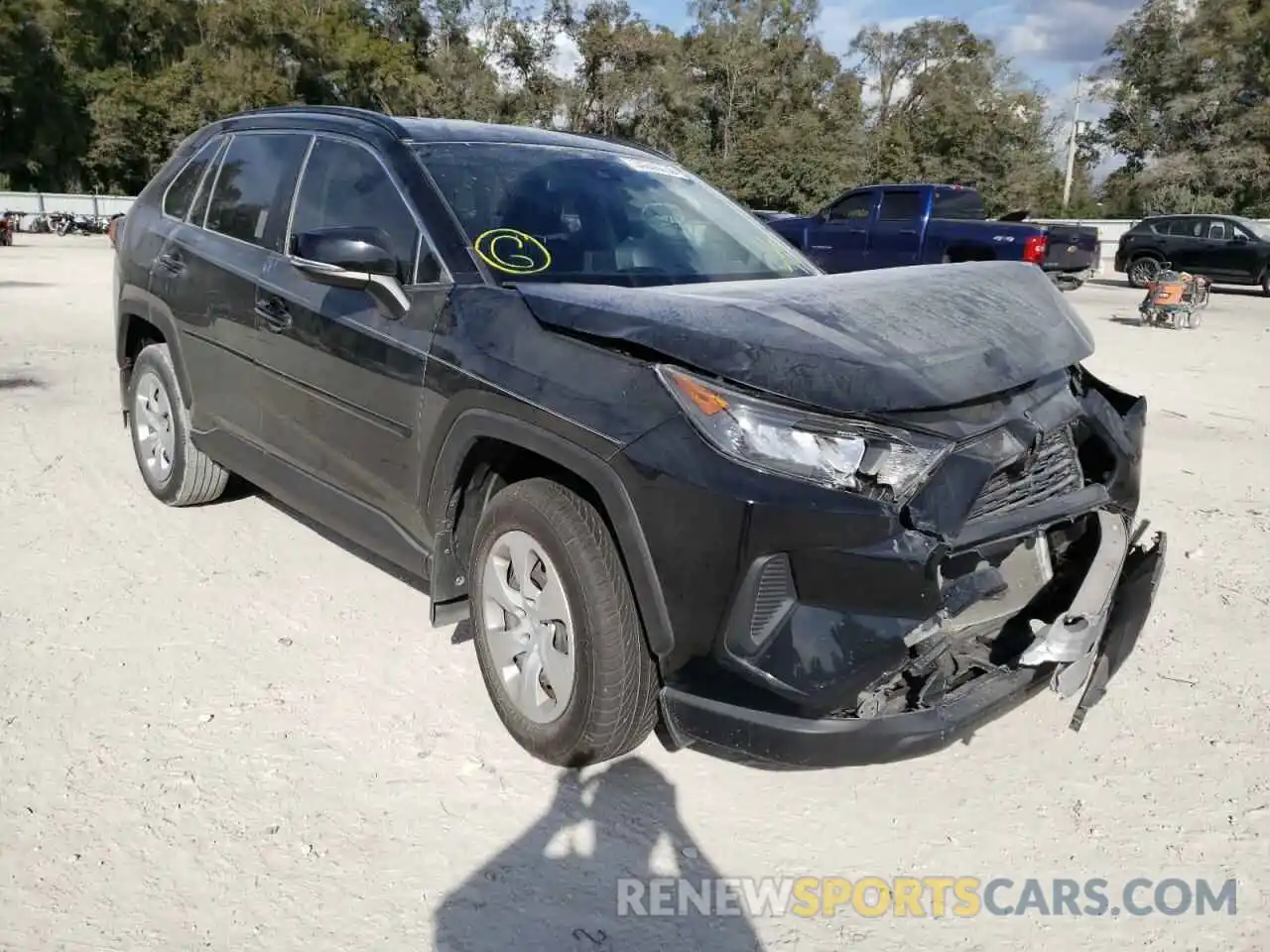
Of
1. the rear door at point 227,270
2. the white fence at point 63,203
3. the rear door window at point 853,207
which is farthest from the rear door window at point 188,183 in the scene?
the white fence at point 63,203

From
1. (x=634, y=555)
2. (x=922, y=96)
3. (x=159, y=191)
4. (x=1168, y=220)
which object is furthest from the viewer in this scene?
(x=922, y=96)

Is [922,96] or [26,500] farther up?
[922,96]

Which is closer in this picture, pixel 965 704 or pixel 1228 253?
pixel 965 704

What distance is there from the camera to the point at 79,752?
3.05m

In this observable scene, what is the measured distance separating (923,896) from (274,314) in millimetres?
2855

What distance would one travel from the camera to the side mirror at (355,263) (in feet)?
10.2

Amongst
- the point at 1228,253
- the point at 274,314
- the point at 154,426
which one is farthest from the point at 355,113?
the point at 1228,253

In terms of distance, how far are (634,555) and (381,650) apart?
60.4 inches

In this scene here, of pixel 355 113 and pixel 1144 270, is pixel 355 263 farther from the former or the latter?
pixel 1144 270

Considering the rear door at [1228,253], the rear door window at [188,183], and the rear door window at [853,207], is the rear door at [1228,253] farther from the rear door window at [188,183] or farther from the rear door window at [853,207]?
the rear door window at [188,183]

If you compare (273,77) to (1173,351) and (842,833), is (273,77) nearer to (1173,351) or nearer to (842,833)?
(1173,351)

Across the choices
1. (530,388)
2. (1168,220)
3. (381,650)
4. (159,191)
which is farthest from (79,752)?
(1168,220)

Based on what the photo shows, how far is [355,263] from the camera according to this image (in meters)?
3.11

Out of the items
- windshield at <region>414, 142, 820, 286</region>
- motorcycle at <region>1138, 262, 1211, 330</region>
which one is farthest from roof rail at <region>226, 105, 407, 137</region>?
motorcycle at <region>1138, 262, 1211, 330</region>
